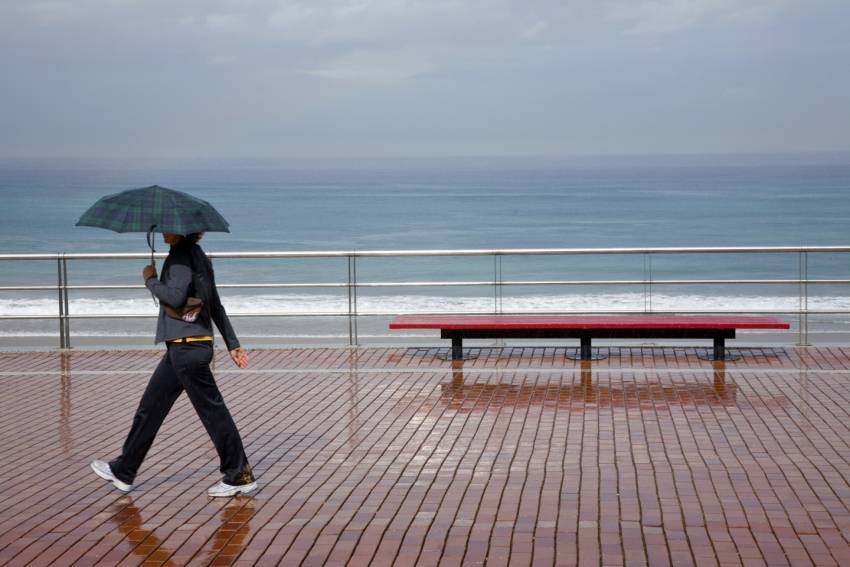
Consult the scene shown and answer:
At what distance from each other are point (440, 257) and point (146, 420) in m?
43.9

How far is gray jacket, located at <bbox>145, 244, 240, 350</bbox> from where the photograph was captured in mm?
7477

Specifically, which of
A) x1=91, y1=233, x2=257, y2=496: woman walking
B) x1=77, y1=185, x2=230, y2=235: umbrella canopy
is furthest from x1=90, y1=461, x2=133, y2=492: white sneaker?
x1=77, y1=185, x2=230, y2=235: umbrella canopy

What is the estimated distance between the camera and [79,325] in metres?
28.1

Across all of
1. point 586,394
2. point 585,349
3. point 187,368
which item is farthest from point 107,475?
point 585,349

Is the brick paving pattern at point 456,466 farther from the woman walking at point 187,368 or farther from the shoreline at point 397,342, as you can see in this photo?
the shoreline at point 397,342

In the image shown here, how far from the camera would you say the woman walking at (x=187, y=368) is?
24.7 feet

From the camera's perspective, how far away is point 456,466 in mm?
8414

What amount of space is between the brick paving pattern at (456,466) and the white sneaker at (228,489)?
0.23 feet

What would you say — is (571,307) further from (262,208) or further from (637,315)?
(262,208)

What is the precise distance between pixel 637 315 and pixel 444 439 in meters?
5.06

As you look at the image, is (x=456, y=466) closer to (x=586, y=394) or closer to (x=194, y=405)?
(x=194, y=405)

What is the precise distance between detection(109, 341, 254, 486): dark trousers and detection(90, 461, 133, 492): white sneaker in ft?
0.10

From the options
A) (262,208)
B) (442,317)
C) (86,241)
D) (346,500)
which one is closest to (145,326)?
(442,317)

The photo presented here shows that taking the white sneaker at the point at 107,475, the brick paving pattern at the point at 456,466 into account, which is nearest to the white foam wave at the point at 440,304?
the brick paving pattern at the point at 456,466
